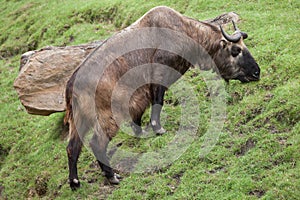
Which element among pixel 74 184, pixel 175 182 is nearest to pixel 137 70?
pixel 175 182

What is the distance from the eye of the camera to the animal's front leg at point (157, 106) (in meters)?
7.64

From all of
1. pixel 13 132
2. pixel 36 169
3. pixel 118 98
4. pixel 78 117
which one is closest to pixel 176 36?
pixel 118 98

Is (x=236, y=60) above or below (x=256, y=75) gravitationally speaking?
above

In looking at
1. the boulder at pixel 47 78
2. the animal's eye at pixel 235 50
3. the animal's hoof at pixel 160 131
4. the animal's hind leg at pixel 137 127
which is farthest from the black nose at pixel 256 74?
the boulder at pixel 47 78

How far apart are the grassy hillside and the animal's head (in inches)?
11.7

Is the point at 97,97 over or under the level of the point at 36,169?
over

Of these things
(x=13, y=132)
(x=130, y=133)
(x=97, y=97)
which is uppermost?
(x=97, y=97)

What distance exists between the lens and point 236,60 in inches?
307

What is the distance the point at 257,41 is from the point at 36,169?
5.01 metres

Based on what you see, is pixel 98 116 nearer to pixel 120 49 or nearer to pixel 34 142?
pixel 120 49

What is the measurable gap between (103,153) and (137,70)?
1418 millimetres

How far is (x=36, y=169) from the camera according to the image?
8859mm

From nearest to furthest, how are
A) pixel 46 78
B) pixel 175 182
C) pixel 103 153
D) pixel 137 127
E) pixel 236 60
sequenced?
1. pixel 175 182
2. pixel 103 153
3. pixel 236 60
4. pixel 137 127
5. pixel 46 78

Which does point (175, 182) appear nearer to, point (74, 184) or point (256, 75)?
point (74, 184)
